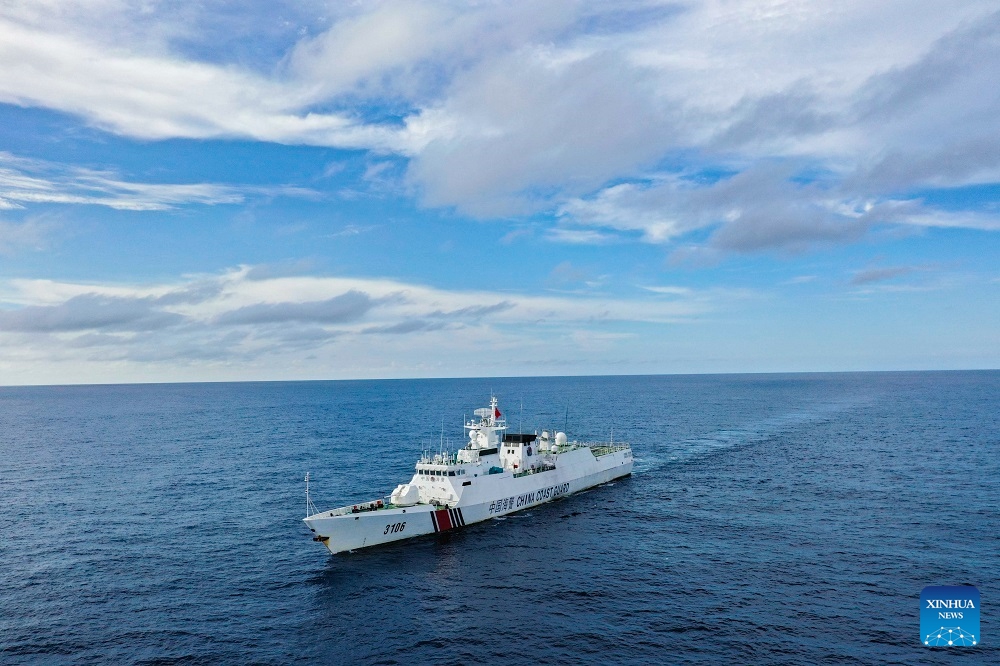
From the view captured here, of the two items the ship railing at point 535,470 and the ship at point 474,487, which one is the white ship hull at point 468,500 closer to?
the ship at point 474,487

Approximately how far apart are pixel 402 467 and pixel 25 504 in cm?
5111

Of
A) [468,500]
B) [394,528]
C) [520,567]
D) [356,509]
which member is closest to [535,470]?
[468,500]

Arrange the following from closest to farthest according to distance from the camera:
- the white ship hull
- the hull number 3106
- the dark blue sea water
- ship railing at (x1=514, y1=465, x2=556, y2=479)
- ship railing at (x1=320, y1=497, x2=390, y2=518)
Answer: the dark blue sea water < the white ship hull < ship railing at (x1=320, y1=497, x2=390, y2=518) < the hull number 3106 < ship railing at (x1=514, y1=465, x2=556, y2=479)

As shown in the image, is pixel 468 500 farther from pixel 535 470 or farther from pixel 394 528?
pixel 535 470

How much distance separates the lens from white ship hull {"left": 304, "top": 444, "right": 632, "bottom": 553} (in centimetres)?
5731

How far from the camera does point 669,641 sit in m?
39.7

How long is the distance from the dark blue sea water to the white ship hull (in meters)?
2.09

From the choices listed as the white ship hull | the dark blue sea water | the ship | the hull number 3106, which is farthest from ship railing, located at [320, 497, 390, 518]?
the dark blue sea water

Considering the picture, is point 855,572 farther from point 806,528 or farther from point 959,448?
point 959,448

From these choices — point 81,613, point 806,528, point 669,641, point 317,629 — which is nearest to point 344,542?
point 317,629

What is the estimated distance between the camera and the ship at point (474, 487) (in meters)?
58.3

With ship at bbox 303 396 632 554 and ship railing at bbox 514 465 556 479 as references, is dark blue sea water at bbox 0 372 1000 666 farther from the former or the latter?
ship railing at bbox 514 465 556 479

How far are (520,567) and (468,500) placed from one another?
573 inches

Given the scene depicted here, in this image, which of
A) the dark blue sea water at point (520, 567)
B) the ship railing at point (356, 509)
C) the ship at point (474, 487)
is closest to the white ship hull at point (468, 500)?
the ship at point (474, 487)
